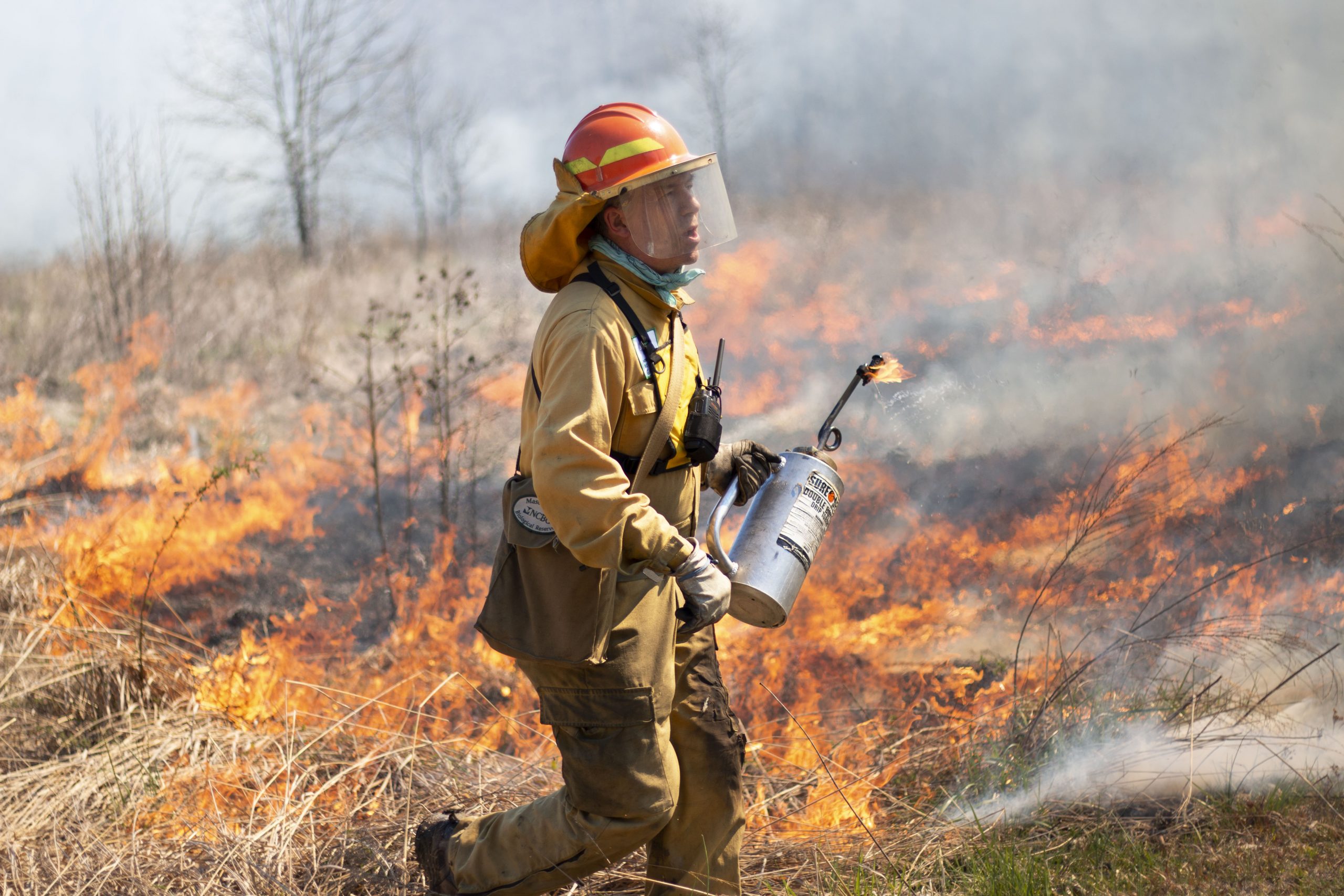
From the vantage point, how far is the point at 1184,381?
4340 mm

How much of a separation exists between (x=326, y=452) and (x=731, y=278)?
2988mm

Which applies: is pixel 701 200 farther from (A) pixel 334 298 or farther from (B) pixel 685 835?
(A) pixel 334 298

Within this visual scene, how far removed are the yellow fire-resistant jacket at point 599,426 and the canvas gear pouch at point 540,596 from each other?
112 mm

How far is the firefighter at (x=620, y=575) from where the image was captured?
89.6 inches

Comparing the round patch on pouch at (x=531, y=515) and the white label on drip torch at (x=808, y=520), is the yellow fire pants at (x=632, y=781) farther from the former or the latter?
the white label on drip torch at (x=808, y=520)

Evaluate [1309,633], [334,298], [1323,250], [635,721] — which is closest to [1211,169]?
[1323,250]

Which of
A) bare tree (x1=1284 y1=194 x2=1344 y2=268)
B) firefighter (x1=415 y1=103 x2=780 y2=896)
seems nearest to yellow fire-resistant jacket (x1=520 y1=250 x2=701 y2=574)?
firefighter (x1=415 y1=103 x2=780 y2=896)

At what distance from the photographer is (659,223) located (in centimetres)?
246

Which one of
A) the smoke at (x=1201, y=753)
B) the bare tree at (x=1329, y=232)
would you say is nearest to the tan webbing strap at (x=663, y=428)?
the smoke at (x=1201, y=753)

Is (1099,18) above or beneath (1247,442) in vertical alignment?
above

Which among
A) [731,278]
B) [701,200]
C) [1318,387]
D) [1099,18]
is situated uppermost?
[1099,18]

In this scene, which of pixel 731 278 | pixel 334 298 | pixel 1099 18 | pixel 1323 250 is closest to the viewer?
pixel 1323 250

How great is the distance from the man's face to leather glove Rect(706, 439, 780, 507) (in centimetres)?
61

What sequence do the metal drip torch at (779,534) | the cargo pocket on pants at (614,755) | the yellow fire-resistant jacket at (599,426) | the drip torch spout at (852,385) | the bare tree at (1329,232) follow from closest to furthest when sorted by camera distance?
the yellow fire-resistant jacket at (599,426)
the cargo pocket on pants at (614,755)
the metal drip torch at (779,534)
the drip torch spout at (852,385)
the bare tree at (1329,232)
